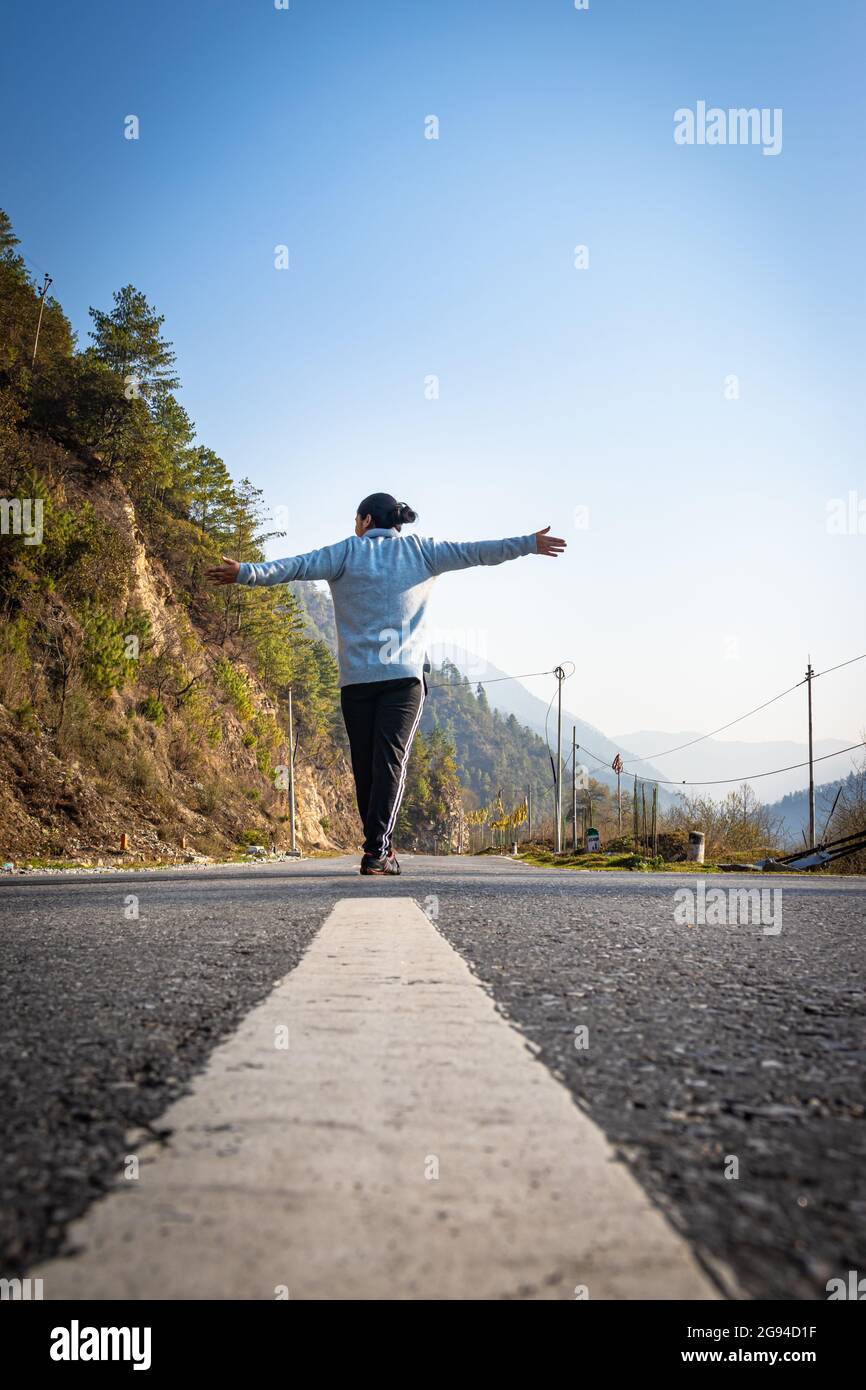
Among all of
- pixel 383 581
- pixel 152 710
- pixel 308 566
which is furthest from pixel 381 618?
pixel 152 710

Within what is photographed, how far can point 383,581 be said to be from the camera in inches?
255

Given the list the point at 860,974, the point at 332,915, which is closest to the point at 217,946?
the point at 332,915

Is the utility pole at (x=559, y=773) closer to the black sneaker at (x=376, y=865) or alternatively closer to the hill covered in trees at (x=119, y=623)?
the hill covered in trees at (x=119, y=623)

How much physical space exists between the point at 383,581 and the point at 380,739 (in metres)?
1.21

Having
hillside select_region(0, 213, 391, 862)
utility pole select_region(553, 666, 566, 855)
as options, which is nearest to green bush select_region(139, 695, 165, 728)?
hillside select_region(0, 213, 391, 862)

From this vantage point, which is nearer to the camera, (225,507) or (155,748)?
(155,748)

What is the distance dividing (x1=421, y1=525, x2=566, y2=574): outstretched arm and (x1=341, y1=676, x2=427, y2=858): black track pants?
1006 mm

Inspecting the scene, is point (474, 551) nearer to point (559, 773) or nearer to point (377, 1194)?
point (377, 1194)

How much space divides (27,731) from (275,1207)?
20677 millimetres

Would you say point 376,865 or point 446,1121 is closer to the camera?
point 446,1121

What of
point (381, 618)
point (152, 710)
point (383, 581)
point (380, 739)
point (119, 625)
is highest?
point (119, 625)

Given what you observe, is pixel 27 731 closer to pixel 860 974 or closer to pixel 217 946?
pixel 217 946

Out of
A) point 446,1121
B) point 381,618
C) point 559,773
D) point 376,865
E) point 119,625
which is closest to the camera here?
point 446,1121
